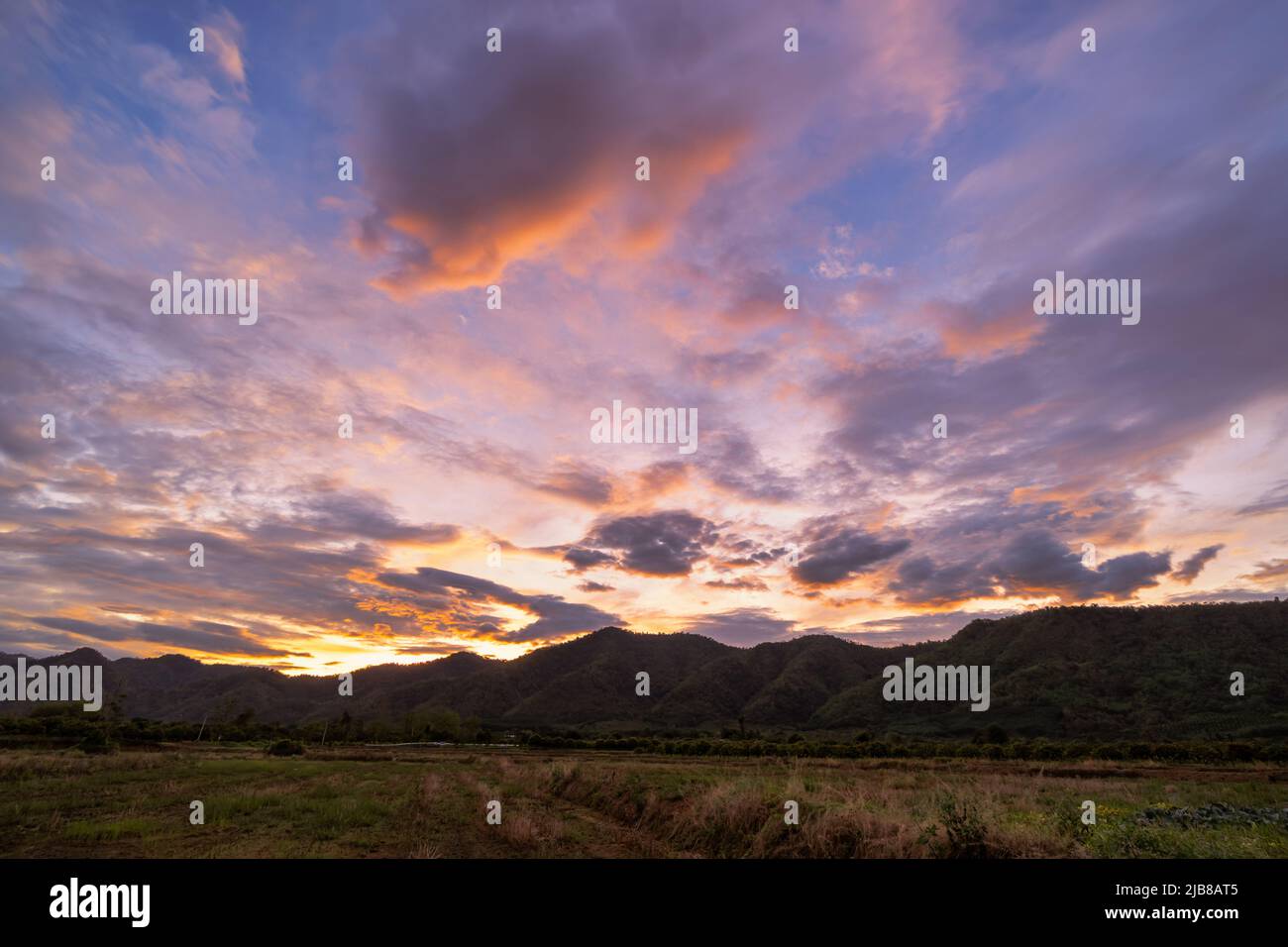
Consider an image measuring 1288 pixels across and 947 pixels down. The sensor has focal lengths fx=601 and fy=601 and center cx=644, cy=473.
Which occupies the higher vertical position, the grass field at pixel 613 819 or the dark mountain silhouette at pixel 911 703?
the grass field at pixel 613 819

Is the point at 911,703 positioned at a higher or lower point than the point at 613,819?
lower

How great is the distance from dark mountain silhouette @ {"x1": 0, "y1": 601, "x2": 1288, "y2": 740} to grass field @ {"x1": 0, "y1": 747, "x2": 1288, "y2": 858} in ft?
236

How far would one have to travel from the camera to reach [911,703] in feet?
412

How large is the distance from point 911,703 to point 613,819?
125541 millimetres

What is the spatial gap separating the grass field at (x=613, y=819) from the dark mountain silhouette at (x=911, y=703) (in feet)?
236

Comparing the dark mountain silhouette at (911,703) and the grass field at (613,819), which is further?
the dark mountain silhouette at (911,703)

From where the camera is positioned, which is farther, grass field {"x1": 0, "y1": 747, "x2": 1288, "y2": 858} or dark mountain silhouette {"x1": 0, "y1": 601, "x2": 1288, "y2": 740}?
dark mountain silhouette {"x1": 0, "y1": 601, "x2": 1288, "y2": 740}

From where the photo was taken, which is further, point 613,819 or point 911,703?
point 911,703

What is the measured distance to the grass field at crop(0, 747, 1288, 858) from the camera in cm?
1183

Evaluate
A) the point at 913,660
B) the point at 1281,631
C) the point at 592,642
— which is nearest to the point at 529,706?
the point at 592,642

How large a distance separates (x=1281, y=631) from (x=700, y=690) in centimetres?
11274

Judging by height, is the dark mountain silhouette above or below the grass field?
below

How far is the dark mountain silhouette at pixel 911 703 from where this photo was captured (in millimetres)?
86875
